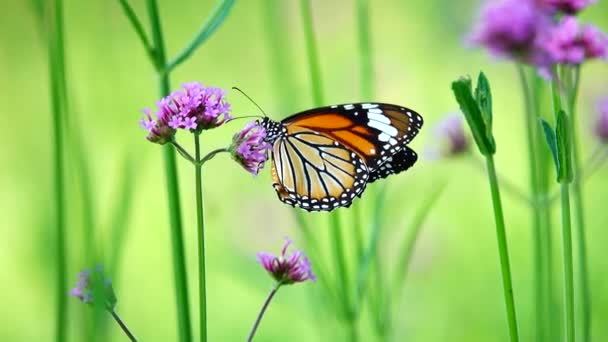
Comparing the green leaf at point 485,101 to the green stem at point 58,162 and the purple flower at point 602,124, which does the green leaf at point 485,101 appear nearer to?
the green stem at point 58,162

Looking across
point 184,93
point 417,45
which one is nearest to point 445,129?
point 184,93

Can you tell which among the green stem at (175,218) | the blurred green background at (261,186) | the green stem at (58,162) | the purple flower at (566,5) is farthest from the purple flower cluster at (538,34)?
the green stem at (58,162)

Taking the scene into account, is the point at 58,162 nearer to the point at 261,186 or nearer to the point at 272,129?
the point at 272,129

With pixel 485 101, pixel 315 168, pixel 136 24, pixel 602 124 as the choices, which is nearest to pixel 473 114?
pixel 485 101

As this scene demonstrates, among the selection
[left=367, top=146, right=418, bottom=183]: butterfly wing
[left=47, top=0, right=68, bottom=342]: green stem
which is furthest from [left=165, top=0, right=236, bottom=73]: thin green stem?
[left=367, top=146, right=418, bottom=183]: butterfly wing

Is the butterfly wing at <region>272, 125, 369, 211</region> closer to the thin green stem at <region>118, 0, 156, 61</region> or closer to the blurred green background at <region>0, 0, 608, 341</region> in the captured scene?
the blurred green background at <region>0, 0, 608, 341</region>

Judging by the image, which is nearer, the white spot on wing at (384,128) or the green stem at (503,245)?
the green stem at (503,245)
